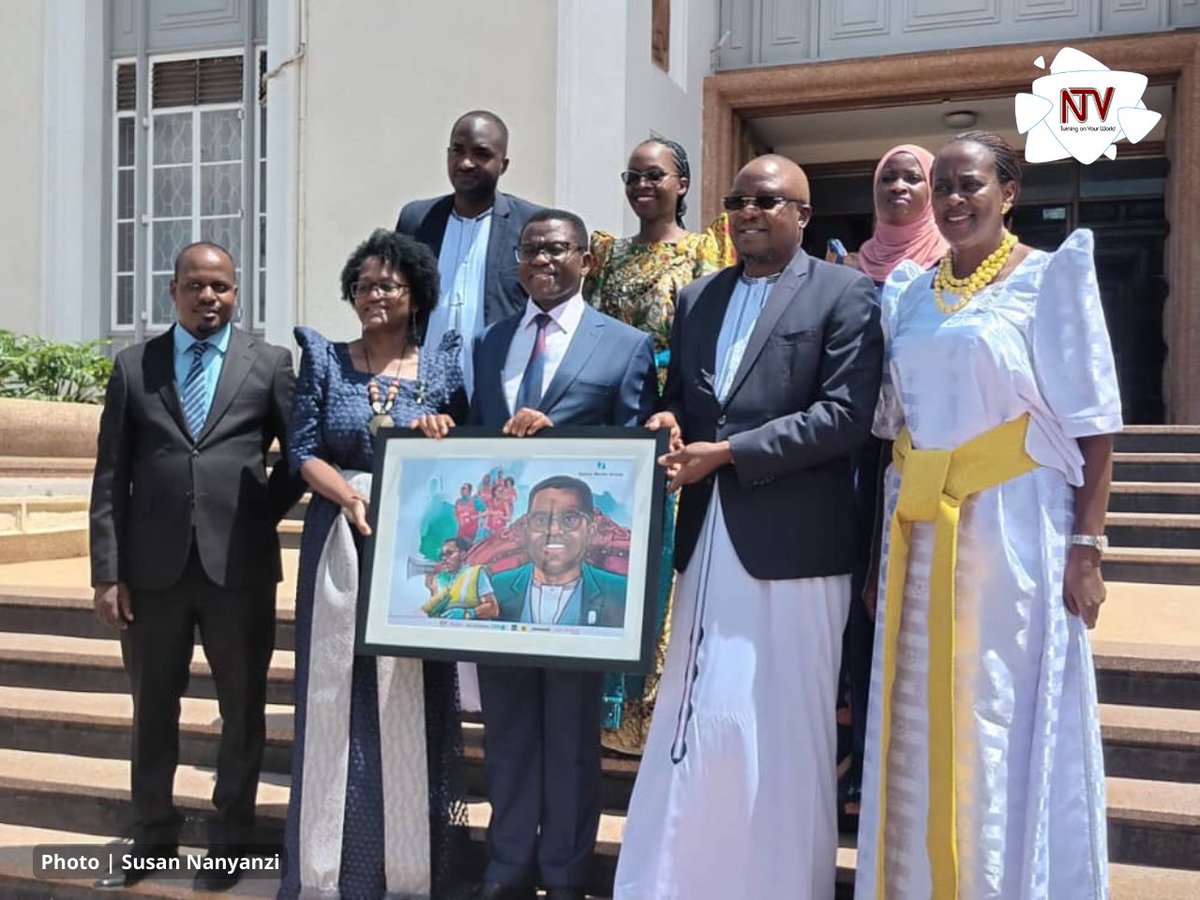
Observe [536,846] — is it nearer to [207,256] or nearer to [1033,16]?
[207,256]

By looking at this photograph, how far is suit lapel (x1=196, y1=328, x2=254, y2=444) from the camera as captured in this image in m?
3.69

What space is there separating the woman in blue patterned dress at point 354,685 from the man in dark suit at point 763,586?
718 millimetres

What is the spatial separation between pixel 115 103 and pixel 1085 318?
11.1 metres

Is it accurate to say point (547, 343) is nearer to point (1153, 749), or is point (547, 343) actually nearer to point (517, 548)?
point (517, 548)

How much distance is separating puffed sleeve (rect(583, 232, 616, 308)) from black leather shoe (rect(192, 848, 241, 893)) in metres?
2.14

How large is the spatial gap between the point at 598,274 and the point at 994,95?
694 cm

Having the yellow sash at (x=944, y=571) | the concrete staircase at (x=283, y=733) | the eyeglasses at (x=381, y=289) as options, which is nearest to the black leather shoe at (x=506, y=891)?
the concrete staircase at (x=283, y=733)

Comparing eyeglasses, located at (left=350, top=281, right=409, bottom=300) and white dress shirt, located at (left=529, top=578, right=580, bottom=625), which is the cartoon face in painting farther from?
eyeglasses, located at (left=350, top=281, right=409, bottom=300)

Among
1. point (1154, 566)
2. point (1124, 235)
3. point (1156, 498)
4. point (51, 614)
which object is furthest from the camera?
point (1124, 235)

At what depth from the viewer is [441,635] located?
130 inches

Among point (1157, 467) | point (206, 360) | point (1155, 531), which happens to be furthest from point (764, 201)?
point (1157, 467)

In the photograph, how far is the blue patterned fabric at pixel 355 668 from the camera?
349 cm

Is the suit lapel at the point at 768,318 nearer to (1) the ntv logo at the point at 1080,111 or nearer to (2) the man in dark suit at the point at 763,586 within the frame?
(2) the man in dark suit at the point at 763,586

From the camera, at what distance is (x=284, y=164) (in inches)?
392
